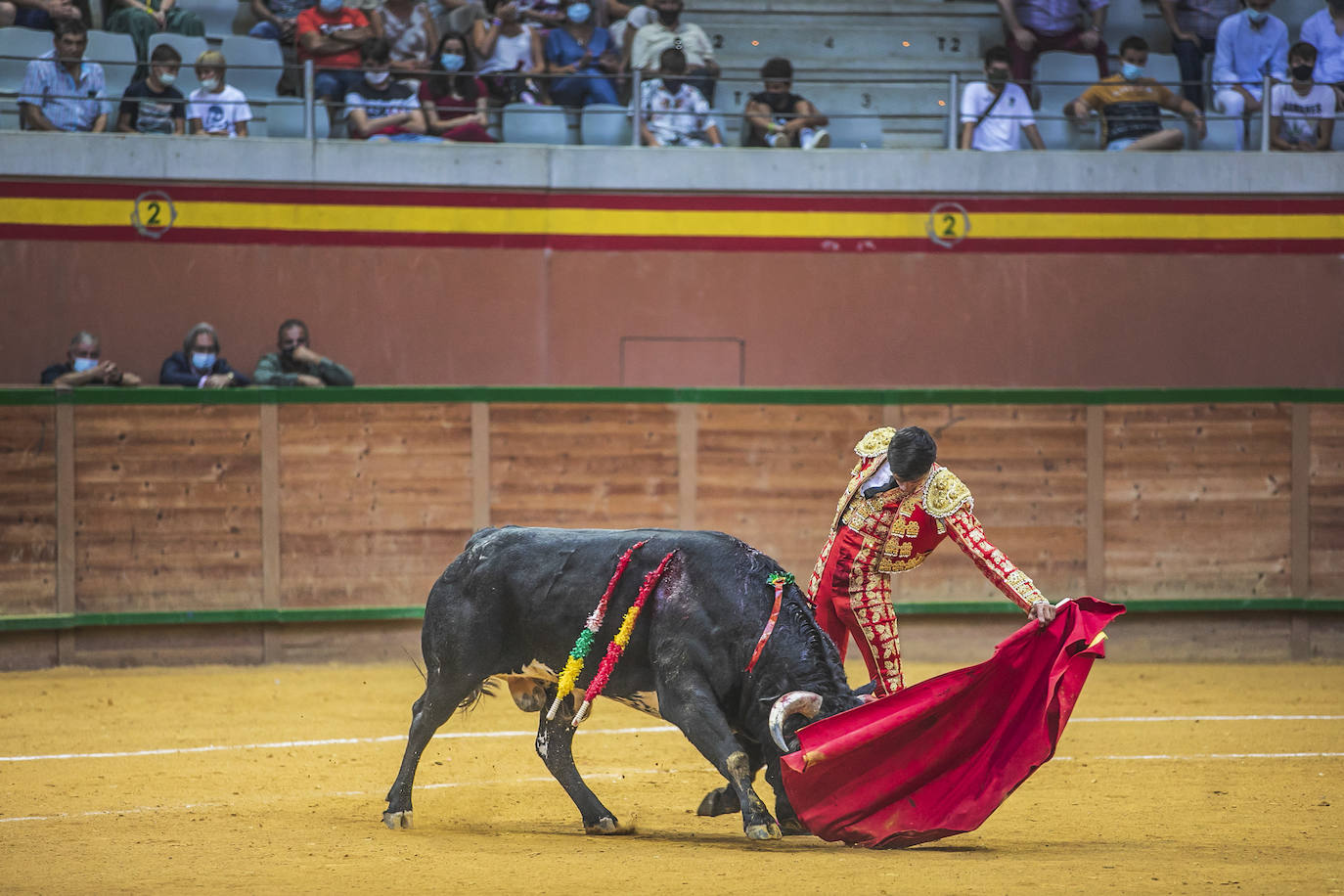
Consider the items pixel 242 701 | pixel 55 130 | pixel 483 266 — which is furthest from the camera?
pixel 483 266

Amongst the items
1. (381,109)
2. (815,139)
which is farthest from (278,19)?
(815,139)

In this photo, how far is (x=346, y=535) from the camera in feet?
37.6

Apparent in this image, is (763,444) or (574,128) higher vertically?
(574,128)

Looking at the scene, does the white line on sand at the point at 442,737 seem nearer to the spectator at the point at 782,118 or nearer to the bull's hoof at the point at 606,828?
the bull's hoof at the point at 606,828

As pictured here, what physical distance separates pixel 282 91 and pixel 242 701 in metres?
5.59

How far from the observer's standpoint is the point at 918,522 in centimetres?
673

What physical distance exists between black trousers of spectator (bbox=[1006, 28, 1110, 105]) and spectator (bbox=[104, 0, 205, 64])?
7.12m

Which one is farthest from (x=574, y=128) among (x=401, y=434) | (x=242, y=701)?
(x=242, y=701)

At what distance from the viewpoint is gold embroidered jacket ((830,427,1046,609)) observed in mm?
6340

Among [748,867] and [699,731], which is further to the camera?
[699,731]

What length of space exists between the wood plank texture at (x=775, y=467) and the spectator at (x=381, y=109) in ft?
11.9

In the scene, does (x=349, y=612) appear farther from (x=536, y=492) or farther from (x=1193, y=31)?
(x=1193, y=31)

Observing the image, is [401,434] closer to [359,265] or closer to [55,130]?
[359,265]

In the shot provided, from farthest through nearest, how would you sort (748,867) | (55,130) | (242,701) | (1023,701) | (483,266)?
(483,266) < (55,130) < (242,701) < (1023,701) < (748,867)
